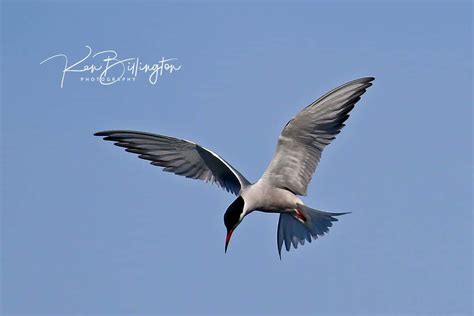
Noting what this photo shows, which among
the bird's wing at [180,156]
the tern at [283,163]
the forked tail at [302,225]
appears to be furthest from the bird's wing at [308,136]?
the bird's wing at [180,156]

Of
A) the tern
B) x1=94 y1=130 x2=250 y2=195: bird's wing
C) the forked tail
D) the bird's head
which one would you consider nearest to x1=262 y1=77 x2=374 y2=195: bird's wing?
the tern

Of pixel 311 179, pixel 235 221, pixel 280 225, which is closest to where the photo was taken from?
pixel 235 221

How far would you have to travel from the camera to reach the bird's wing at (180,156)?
9.09m

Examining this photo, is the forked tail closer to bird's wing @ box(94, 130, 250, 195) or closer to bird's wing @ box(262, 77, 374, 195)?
bird's wing @ box(262, 77, 374, 195)

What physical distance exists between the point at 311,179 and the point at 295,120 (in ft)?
2.51

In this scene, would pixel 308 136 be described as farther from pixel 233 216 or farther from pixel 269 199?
pixel 233 216

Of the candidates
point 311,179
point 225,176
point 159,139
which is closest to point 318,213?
point 311,179

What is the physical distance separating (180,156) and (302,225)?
1.43 m

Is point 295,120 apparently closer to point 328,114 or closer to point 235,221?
point 328,114

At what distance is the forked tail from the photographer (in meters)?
9.16

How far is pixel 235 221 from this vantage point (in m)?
8.53

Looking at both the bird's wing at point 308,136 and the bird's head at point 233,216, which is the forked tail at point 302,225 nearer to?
the bird's wing at point 308,136

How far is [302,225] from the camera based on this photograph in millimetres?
9523

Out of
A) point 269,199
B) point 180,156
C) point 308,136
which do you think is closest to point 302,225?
point 269,199
